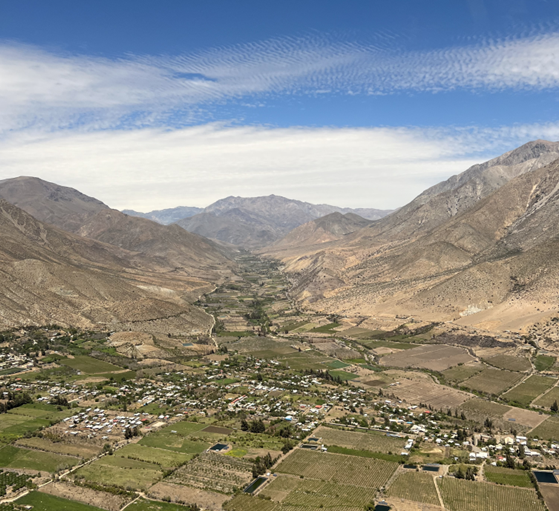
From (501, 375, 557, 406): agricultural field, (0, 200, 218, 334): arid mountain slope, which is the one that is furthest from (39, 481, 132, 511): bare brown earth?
(0, 200, 218, 334): arid mountain slope

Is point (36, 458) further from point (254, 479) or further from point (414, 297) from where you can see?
point (414, 297)

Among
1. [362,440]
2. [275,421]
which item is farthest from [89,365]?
[362,440]

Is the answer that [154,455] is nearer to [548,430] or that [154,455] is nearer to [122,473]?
[122,473]

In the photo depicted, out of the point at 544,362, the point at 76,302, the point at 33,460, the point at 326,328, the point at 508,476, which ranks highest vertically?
the point at 76,302

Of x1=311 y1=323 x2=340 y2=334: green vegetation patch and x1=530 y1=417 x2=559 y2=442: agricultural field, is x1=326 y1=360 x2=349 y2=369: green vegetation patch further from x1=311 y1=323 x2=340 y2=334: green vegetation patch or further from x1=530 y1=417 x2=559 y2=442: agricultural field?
x1=530 y1=417 x2=559 y2=442: agricultural field

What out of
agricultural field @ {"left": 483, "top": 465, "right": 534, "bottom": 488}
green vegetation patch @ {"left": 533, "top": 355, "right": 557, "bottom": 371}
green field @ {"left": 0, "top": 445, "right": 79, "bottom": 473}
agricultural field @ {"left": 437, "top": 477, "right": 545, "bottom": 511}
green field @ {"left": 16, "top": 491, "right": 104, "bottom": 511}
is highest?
green vegetation patch @ {"left": 533, "top": 355, "right": 557, "bottom": 371}

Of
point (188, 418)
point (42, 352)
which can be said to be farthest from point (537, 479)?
point (42, 352)

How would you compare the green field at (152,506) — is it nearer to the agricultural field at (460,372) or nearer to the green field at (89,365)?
the green field at (89,365)
